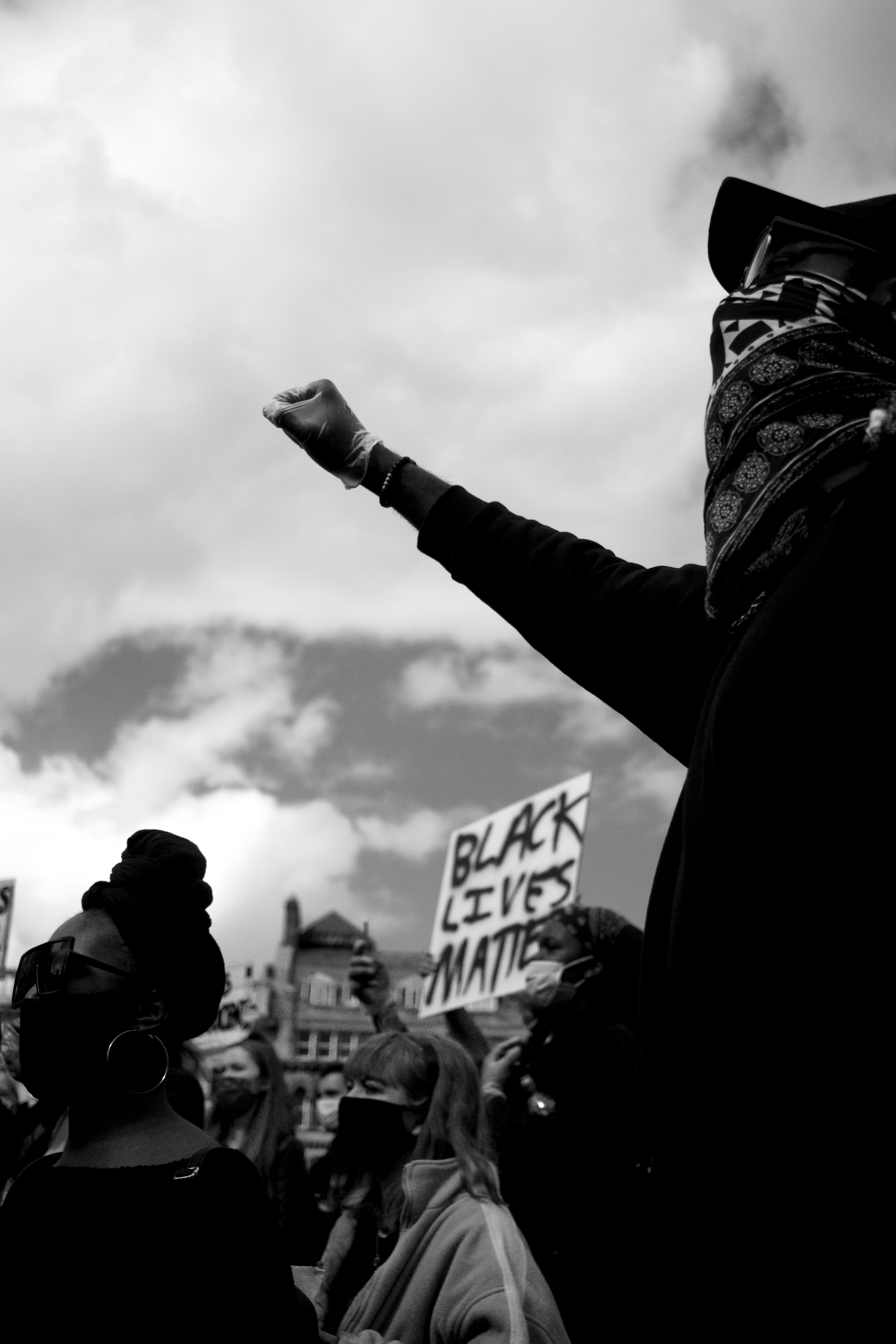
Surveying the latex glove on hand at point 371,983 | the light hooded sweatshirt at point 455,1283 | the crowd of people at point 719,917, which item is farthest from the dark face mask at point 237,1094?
the crowd of people at point 719,917

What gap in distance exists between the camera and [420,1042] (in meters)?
4.34

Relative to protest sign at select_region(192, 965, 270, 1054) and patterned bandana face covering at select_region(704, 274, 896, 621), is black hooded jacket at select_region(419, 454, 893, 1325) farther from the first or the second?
protest sign at select_region(192, 965, 270, 1054)

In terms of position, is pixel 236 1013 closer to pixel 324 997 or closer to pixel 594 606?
pixel 594 606

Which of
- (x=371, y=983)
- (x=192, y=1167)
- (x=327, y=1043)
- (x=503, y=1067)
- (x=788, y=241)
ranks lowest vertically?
(x=192, y=1167)

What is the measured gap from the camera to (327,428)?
187 centimetres

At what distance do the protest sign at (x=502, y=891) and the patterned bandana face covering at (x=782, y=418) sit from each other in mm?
7386

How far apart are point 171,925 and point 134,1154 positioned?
1.42 feet

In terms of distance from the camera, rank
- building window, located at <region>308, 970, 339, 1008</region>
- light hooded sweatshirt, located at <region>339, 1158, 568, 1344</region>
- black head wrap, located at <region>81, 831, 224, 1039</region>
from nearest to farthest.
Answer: black head wrap, located at <region>81, 831, 224, 1039</region>
light hooded sweatshirt, located at <region>339, 1158, 568, 1344</region>
building window, located at <region>308, 970, 339, 1008</region>

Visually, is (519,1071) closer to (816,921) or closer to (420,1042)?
(420,1042)

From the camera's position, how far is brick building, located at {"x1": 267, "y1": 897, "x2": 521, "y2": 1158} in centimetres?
4553

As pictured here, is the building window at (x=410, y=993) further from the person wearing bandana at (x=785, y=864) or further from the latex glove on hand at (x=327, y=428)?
the person wearing bandana at (x=785, y=864)

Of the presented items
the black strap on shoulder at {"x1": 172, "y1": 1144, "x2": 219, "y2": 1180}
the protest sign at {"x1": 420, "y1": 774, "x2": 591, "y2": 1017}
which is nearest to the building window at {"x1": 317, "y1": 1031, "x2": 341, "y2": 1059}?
the protest sign at {"x1": 420, "y1": 774, "x2": 591, "y2": 1017}

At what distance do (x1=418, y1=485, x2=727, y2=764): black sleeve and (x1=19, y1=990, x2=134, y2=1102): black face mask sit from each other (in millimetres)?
1263

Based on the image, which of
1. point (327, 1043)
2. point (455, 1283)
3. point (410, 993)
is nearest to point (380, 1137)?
point (455, 1283)
